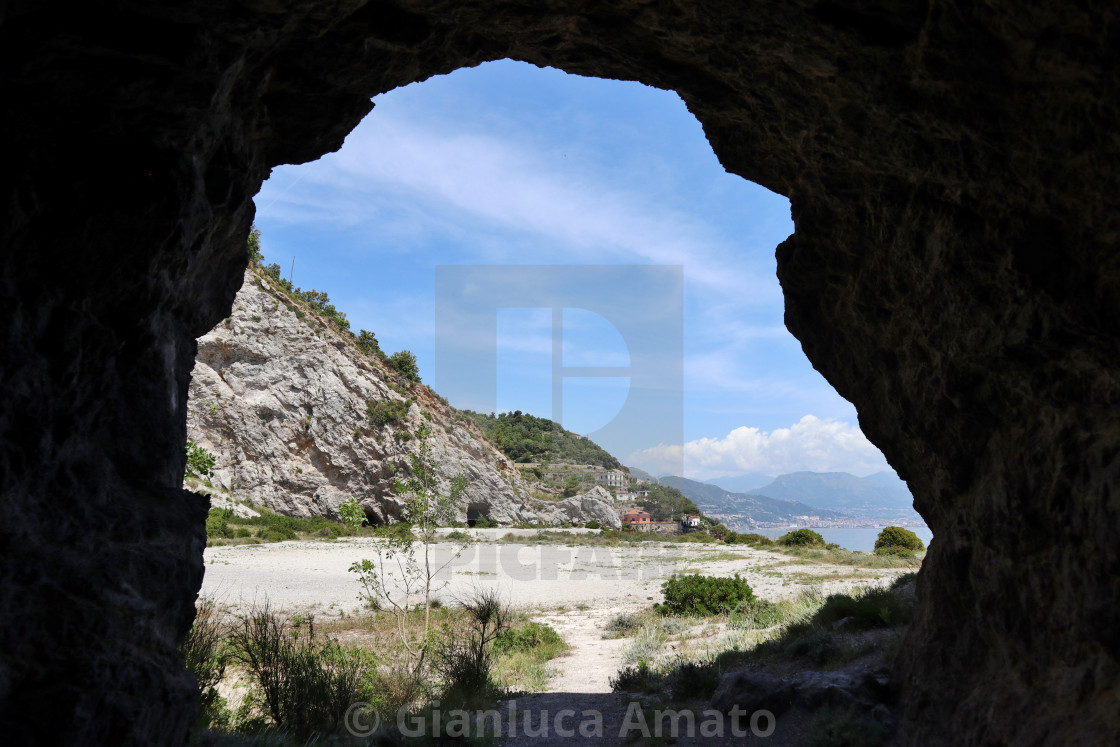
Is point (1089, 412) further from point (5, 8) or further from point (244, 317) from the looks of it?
point (244, 317)

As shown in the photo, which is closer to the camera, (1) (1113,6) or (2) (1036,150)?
(1) (1113,6)

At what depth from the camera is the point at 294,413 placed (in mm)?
40312

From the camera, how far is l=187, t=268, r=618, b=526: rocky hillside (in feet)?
123

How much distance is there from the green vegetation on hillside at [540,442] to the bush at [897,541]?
68.6 m

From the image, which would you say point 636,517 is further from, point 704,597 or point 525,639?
point 525,639

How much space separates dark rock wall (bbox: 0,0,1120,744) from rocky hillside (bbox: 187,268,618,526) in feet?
102

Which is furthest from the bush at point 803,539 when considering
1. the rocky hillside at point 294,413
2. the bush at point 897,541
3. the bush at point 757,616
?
the bush at point 757,616

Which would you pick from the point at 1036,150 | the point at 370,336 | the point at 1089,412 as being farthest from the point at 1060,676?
the point at 370,336

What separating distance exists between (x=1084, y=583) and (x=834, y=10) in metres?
3.85

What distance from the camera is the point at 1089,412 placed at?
12.3 feet

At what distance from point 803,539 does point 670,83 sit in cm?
3726

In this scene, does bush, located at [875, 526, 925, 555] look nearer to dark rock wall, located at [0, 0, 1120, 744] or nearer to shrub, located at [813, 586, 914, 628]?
shrub, located at [813, 586, 914, 628]

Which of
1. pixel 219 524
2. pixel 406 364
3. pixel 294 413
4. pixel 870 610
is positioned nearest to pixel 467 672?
pixel 870 610

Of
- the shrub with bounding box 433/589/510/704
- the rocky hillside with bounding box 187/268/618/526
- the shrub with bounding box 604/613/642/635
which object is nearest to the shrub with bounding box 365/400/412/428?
the rocky hillside with bounding box 187/268/618/526
